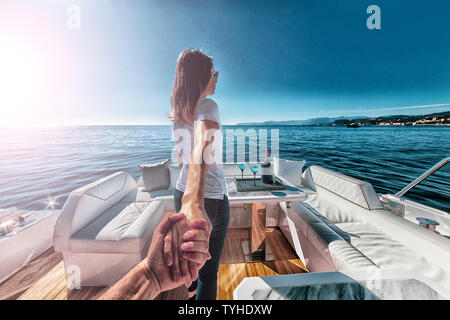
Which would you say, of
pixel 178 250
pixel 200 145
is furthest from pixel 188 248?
pixel 200 145

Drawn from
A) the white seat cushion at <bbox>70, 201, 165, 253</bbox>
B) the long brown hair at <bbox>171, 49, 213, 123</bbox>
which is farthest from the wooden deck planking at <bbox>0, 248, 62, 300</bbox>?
the long brown hair at <bbox>171, 49, 213, 123</bbox>

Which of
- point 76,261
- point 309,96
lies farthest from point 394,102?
point 76,261

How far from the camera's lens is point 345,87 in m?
10.5

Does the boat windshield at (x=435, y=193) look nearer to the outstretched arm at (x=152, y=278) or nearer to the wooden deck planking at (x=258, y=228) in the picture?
the wooden deck planking at (x=258, y=228)

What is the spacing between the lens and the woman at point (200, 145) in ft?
1.38

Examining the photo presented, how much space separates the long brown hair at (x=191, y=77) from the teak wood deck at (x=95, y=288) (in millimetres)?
1516

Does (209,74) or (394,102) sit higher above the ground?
(394,102)

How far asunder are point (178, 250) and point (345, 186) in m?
2.28

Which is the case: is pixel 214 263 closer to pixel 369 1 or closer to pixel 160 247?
pixel 160 247

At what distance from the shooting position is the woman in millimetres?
422

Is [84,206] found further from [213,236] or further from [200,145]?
[200,145]

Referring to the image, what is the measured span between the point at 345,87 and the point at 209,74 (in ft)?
43.5

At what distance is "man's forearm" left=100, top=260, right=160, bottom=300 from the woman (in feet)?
0.25

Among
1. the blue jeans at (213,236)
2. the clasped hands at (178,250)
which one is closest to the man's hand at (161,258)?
the clasped hands at (178,250)
